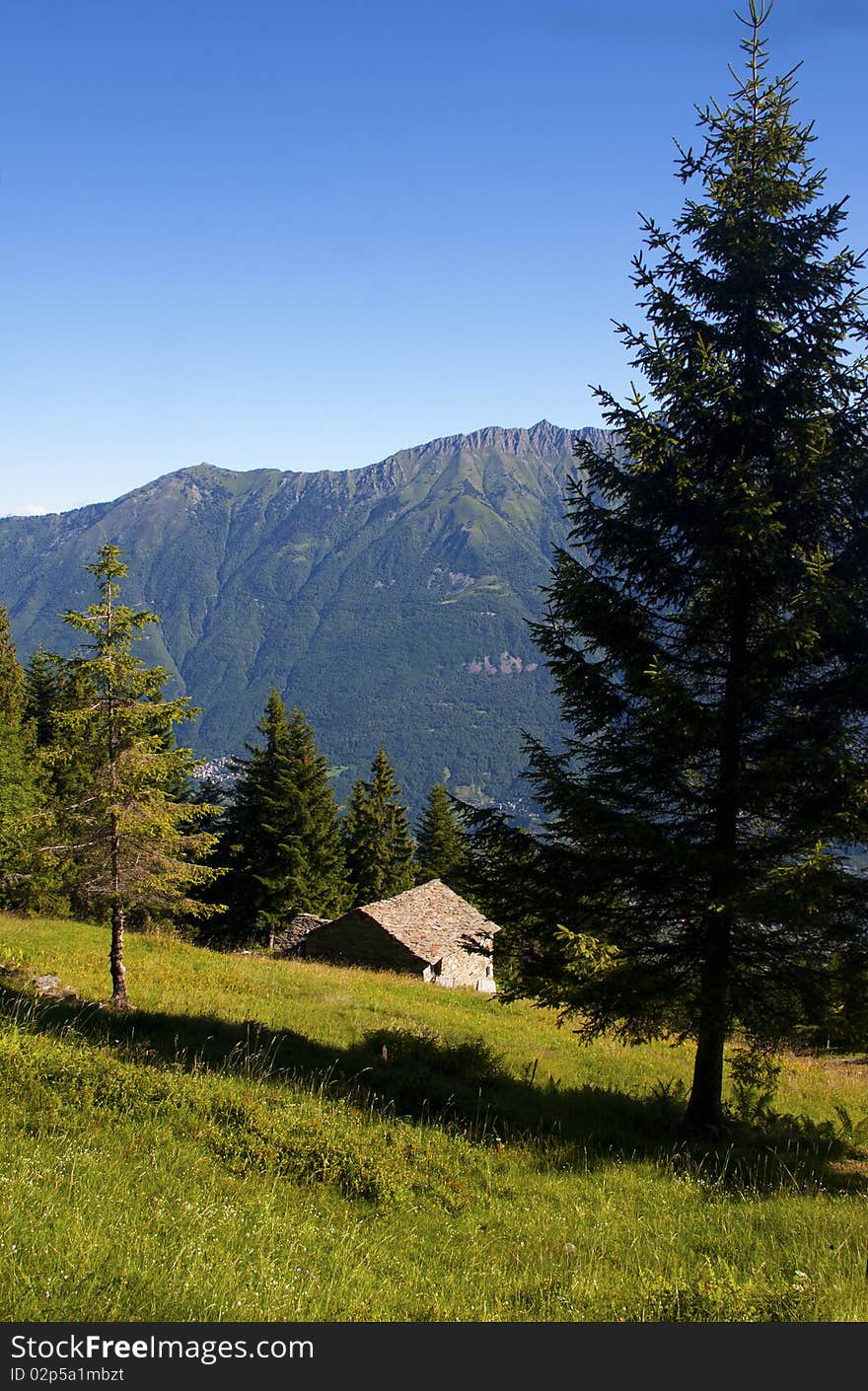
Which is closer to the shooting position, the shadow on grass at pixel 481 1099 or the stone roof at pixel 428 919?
the shadow on grass at pixel 481 1099

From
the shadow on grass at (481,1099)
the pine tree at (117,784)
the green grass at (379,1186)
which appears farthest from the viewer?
the pine tree at (117,784)

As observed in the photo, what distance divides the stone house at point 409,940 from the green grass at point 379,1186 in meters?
21.5

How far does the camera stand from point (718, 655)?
11.4m

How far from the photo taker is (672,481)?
10656 millimetres

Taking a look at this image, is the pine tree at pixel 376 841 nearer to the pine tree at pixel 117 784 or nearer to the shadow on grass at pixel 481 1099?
the pine tree at pixel 117 784

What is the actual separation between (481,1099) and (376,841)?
4638 cm

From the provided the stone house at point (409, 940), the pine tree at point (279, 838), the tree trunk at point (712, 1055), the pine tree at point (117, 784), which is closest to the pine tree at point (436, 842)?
the pine tree at point (279, 838)

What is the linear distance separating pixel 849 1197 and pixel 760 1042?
183 centimetres

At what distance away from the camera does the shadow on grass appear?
32.4ft

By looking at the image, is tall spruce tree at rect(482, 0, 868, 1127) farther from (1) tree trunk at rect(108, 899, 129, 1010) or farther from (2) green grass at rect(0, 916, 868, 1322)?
(1) tree trunk at rect(108, 899, 129, 1010)

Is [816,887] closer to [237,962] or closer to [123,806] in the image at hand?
[123,806]

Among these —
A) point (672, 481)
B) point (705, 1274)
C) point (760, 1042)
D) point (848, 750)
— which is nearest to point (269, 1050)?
point (760, 1042)

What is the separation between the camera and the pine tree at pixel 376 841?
56500 mm

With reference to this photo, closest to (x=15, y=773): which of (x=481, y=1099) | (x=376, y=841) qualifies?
(x=376, y=841)
